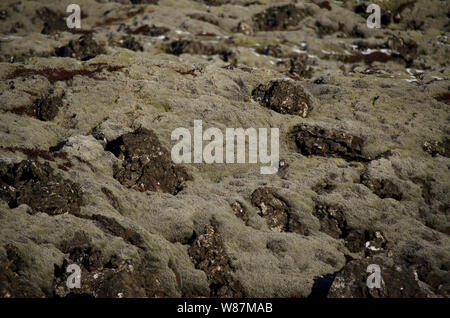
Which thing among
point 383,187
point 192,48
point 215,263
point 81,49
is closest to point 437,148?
point 383,187

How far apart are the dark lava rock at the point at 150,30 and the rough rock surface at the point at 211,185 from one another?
27.7 metres

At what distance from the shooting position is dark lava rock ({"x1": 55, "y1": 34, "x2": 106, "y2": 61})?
6156 centimetres

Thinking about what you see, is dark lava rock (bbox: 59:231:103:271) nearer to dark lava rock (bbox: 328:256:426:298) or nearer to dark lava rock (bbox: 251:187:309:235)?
dark lava rock (bbox: 328:256:426:298)

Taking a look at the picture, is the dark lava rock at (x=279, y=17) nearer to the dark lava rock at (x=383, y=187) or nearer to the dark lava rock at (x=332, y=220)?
the dark lava rock at (x=383, y=187)

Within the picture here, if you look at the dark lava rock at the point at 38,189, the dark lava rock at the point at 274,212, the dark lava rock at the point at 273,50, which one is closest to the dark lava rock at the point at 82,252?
the dark lava rock at the point at 38,189

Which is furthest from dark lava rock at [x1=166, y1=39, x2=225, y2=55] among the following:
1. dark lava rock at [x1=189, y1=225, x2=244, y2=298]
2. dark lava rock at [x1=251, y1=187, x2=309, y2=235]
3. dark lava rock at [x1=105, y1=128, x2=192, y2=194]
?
dark lava rock at [x1=189, y1=225, x2=244, y2=298]

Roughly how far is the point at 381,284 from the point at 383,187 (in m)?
15.0

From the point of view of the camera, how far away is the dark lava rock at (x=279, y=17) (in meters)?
109

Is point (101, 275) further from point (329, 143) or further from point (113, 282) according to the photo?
point (329, 143)

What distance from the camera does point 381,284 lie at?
19438 mm

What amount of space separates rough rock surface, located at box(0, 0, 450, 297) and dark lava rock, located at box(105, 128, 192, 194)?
12cm

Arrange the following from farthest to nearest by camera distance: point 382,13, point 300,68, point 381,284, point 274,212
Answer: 1. point 382,13
2. point 300,68
3. point 274,212
4. point 381,284
